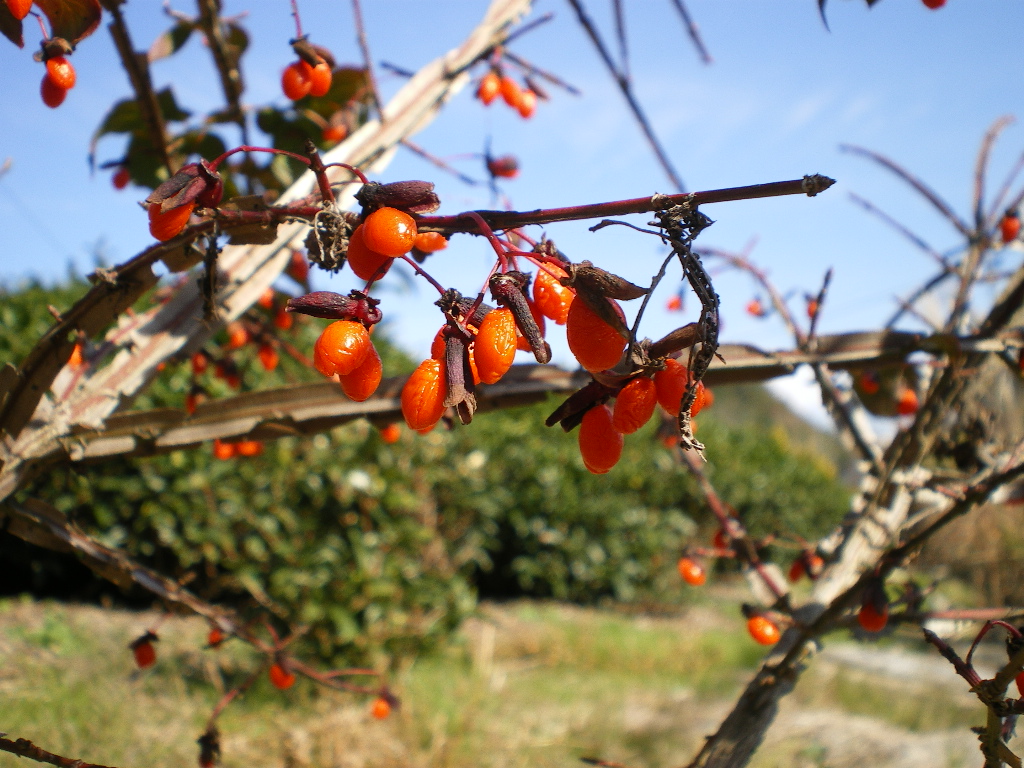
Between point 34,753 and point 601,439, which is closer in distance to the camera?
point 601,439

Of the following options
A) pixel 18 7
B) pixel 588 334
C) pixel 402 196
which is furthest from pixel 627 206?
pixel 18 7

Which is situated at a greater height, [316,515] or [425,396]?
[316,515]

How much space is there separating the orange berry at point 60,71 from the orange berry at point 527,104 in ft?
4.39

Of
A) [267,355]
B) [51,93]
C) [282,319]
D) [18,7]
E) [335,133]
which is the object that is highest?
[335,133]

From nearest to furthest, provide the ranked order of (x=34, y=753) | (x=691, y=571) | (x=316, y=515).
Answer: (x=34, y=753), (x=691, y=571), (x=316, y=515)

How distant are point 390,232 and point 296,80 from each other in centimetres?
103

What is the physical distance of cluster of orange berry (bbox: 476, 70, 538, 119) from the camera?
2261 mm

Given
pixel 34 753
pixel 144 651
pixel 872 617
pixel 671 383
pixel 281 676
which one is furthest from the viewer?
pixel 281 676

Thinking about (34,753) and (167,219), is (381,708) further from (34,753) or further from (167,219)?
(167,219)

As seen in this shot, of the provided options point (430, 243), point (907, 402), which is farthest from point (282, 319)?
point (907, 402)

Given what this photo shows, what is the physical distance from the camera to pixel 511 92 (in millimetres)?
2266

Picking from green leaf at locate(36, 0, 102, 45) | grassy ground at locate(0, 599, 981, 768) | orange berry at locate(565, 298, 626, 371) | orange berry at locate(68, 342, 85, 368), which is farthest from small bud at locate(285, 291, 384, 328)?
grassy ground at locate(0, 599, 981, 768)

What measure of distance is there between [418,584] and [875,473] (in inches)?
115

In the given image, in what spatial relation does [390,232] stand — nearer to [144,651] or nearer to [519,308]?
[519,308]
